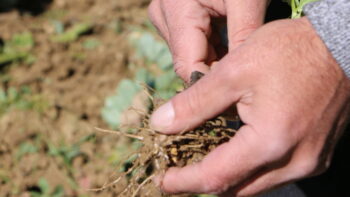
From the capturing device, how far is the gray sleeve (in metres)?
1.28

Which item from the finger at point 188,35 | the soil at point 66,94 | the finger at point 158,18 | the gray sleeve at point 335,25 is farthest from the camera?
the soil at point 66,94

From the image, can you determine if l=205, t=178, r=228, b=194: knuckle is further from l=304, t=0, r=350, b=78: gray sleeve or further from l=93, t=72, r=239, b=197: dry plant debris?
l=304, t=0, r=350, b=78: gray sleeve

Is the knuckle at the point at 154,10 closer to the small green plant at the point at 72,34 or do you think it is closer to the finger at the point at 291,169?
the finger at the point at 291,169

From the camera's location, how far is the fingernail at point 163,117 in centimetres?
145

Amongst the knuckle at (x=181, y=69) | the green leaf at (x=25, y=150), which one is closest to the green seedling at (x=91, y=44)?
the green leaf at (x=25, y=150)

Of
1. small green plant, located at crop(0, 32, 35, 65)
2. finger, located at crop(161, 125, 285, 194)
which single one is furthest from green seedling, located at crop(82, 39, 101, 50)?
finger, located at crop(161, 125, 285, 194)

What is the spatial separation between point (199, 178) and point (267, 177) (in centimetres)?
20

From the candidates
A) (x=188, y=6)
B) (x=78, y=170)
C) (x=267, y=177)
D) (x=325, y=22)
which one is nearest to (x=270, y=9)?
(x=188, y=6)

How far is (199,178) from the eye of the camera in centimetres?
141

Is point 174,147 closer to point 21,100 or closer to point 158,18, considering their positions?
point 158,18

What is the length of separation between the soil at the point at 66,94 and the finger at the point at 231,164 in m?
1.39

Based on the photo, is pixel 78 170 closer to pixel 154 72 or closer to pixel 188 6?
A: pixel 154 72

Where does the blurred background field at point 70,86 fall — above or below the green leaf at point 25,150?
above

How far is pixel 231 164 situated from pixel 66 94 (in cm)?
216
